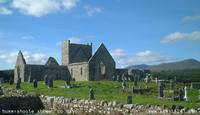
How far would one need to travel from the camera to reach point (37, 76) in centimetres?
6412

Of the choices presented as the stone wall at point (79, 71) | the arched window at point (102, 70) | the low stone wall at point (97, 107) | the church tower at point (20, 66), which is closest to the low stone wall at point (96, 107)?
the low stone wall at point (97, 107)

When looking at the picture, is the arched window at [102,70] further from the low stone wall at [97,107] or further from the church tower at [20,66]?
the low stone wall at [97,107]

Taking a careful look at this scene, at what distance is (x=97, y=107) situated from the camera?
22.5 m

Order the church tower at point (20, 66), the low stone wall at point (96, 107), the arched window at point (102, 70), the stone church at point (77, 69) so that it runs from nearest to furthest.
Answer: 1. the low stone wall at point (96, 107)
2. the stone church at point (77, 69)
3. the arched window at point (102, 70)
4. the church tower at point (20, 66)

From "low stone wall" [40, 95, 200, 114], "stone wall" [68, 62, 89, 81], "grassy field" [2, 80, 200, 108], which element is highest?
"stone wall" [68, 62, 89, 81]

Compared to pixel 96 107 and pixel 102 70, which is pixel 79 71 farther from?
pixel 96 107

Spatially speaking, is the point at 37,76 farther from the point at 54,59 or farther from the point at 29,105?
the point at 29,105

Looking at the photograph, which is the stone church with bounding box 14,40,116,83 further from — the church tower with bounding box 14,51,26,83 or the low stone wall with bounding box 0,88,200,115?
the low stone wall with bounding box 0,88,200,115

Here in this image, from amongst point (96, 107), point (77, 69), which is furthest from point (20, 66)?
point (96, 107)

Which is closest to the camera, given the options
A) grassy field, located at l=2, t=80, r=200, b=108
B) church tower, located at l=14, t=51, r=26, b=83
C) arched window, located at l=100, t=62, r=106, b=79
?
grassy field, located at l=2, t=80, r=200, b=108

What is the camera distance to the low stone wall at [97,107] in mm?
18812

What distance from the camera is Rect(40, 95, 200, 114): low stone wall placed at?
18812 millimetres

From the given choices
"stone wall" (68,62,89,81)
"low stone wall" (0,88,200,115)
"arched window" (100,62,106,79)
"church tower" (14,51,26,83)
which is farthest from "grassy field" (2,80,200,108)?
"church tower" (14,51,26,83)

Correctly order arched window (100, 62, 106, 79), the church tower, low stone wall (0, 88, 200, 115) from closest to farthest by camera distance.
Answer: low stone wall (0, 88, 200, 115) → arched window (100, 62, 106, 79) → the church tower
